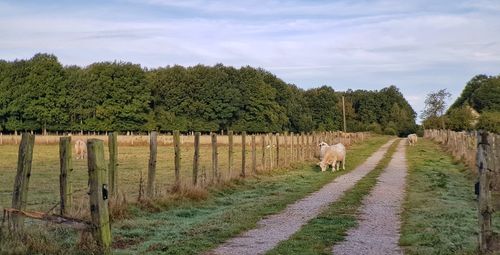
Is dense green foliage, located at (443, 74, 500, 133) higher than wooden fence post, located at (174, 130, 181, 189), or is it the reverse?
dense green foliage, located at (443, 74, 500, 133)

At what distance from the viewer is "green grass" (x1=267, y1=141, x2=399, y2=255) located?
10742mm

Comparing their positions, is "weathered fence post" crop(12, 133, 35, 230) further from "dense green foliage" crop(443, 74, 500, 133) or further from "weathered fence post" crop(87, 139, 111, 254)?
"dense green foliage" crop(443, 74, 500, 133)

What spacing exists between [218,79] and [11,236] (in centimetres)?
9571

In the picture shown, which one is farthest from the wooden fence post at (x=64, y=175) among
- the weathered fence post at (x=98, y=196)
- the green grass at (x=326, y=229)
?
the green grass at (x=326, y=229)

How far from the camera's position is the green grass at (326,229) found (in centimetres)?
1074

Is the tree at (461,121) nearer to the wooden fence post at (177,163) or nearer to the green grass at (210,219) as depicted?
the green grass at (210,219)

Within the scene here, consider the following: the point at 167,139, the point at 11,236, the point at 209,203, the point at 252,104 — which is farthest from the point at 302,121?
the point at 11,236

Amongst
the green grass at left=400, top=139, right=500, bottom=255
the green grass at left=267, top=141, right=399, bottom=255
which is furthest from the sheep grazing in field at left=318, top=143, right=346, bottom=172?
the green grass at left=267, top=141, right=399, bottom=255

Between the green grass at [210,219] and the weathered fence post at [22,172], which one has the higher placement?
the weathered fence post at [22,172]

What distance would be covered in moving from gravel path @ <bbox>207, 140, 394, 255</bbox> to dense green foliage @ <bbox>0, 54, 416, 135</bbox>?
79.1 m

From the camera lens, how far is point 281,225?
13594 mm

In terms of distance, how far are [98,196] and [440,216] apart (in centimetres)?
884

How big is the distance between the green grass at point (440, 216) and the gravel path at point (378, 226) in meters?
0.25

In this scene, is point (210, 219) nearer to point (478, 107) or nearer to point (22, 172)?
point (22, 172)
